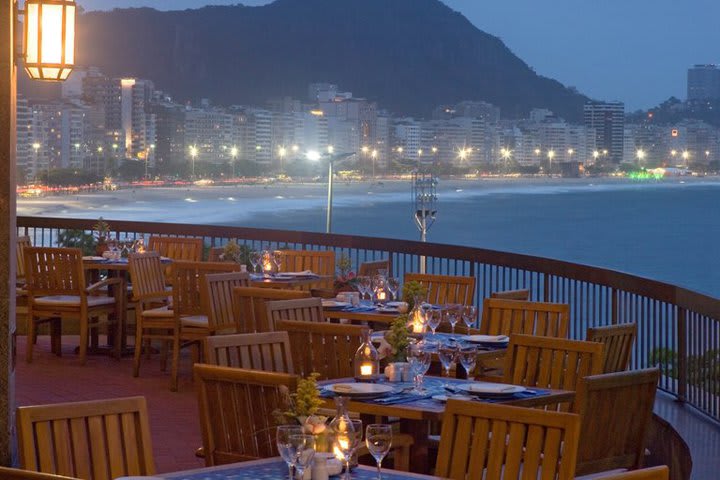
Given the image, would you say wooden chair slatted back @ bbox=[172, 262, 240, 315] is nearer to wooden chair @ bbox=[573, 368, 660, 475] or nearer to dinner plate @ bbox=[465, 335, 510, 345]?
dinner plate @ bbox=[465, 335, 510, 345]

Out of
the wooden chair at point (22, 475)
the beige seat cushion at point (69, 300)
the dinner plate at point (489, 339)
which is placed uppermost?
the wooden chair at point (22, 475)

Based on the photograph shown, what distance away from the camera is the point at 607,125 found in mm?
116688

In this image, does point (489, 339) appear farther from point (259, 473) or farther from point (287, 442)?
point (287, 442)

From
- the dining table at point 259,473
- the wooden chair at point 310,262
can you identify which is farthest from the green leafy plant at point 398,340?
the wooden chair at point 310,262

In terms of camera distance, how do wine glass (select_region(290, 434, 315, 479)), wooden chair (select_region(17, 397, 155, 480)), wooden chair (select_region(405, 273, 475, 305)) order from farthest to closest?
1. wooden chair (select_region(405, 273, 475, 305))
2. wooden chair (select_region(17, 397, 155, 480))
3. wine glass (select_region(290, 434, 315, 479))

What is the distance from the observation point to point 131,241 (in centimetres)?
1239

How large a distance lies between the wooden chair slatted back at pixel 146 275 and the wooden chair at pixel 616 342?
5.08m

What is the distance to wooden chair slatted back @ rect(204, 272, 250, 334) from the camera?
29.4ft

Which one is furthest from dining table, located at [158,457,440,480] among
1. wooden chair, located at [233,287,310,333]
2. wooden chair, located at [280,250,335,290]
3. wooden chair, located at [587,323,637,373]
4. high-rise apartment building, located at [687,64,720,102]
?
high-rise apartment building, located at [687,64,720,102]

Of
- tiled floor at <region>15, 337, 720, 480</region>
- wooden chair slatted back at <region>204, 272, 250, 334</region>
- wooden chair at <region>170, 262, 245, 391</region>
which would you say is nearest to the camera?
tiled floor at <region>15, 337, 720, 480</region>

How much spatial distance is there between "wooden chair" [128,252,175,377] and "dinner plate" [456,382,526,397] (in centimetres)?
Result: 495

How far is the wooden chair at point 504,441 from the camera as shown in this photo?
12.1 ft

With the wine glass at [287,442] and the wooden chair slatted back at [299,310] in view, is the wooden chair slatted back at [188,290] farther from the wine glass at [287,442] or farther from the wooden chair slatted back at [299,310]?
the wine glass at [287,442]

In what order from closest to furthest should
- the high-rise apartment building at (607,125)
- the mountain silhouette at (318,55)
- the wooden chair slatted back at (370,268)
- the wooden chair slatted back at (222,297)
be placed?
the wooden chair slatted back at (222,297) < the wooden chair slatted back at (370,268) < the mountain silhouette at (318,55) < the high-rise apartment building at (607,125)
